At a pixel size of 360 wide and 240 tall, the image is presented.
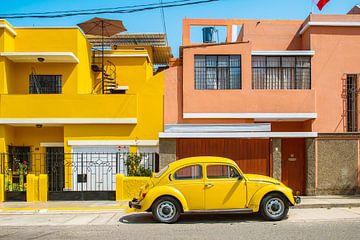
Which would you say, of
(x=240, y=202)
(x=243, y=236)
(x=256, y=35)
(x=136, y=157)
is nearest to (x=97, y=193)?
(x=136, y=157)

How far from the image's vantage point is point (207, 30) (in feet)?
85.7

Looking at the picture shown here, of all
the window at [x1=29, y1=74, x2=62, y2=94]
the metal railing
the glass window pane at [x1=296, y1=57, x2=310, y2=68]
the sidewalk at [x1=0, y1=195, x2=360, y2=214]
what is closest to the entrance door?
the metal railing

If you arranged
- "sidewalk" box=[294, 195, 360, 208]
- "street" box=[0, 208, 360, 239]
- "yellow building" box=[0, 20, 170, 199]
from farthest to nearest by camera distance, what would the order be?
"yellow building" box=[0, 20, 170, 199] → "sidewalk" box=[294, 195, 360, 208] → "street" box=[0, 208, 360, 239]

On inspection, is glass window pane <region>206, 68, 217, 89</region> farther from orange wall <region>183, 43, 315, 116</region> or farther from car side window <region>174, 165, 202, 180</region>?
car side window <region>174, 165, 202, 180</region>

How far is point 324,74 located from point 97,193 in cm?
937

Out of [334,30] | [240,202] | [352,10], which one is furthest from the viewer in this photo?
[352,10]

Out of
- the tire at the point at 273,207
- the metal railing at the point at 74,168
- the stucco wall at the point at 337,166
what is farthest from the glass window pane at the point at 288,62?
the tire at the point at 273,207

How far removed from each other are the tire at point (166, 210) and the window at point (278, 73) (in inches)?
305

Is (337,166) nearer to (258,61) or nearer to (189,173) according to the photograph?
(258,61)

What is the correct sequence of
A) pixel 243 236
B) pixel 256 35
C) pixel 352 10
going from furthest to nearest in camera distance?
pixel 352 10
pixel 256 35
pixel 243 236

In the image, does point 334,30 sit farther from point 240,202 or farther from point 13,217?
point 13,217

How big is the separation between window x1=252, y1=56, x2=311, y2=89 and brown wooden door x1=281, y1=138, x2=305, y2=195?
2214 millimetres

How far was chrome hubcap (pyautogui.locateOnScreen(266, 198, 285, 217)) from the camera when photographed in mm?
11547

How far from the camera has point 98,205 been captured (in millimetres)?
15008
